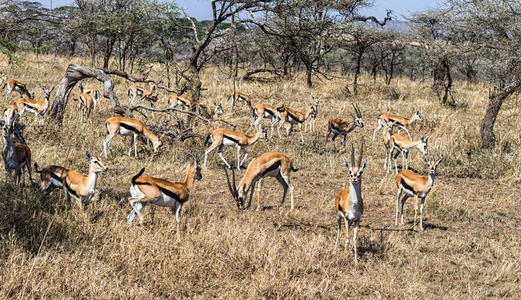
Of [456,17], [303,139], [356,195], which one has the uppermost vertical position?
[456,17]

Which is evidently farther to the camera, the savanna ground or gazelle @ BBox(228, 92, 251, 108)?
gazelle @ BBox(228, 92, 251, 108)

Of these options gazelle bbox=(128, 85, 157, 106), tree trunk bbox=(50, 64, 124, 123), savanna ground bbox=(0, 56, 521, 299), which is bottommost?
savanna ground bbox=(0, 56, 521, 299)

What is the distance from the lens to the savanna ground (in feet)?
15.9

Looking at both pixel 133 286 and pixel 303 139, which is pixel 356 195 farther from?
pixel 303 139

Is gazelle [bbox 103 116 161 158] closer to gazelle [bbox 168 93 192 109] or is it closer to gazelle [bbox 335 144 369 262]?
gazelle [bbox 168 93 192 109]

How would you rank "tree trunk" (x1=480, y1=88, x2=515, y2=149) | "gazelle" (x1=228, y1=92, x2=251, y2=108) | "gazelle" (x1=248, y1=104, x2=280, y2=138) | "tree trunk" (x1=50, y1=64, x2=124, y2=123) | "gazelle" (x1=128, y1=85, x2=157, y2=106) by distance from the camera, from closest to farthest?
"tree trunk" (x1=50, y1=64, x2=124, y2=123)
"tree trunk" (x1=480, y1=88, x2=515, y2=149)
"gazelle" (x1=248, y1=104, x2=280, y2=138)
"gazelle" (x1=128, y1=85, x2=157, y2=106)
"gazelle" (x1=228, y1=92, x2=251, y2=108)

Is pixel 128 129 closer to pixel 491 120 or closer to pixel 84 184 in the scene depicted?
pixel 84 184

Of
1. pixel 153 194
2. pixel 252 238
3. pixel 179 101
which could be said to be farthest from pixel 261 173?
pixel 179 101

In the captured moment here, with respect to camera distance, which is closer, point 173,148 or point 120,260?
point 120,260

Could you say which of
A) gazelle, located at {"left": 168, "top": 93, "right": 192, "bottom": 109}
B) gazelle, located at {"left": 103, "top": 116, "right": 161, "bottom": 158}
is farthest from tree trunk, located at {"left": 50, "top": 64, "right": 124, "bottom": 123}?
gazelle, located at {"left": 168, "top": 93, "right": 192, "bottom": 109}

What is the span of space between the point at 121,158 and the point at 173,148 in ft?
3.99

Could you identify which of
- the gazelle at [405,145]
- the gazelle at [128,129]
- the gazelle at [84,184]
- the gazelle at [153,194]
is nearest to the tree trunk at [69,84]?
the gazelle at [128,129]

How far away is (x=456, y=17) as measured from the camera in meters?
13.6

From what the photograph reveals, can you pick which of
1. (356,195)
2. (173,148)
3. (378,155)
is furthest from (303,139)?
(356,195)
